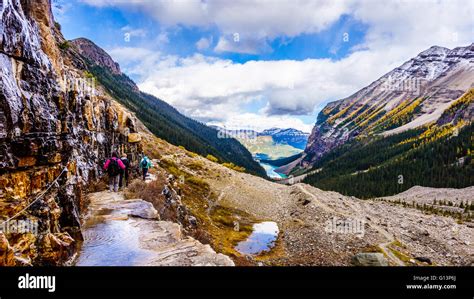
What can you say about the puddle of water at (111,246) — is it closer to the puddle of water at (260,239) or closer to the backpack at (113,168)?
the backpack at (113,168)

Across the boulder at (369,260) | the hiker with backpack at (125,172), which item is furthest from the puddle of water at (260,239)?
the hiker with backpack at (125,172)

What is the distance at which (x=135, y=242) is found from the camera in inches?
545

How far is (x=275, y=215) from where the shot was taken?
5772 centimetres

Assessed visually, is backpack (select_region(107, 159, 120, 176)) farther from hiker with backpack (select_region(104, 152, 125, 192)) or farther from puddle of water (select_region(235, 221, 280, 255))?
puddle of water (select_region(235, 221, 280, 255))

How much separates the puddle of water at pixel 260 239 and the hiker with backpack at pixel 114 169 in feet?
68.7

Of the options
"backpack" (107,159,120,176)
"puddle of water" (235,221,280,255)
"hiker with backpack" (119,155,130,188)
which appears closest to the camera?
"backpack" (107,159,120,176)

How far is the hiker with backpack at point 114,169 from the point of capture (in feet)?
73.0

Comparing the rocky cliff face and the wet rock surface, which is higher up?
the rocky cliff face

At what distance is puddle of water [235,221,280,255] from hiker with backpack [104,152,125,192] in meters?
20.9

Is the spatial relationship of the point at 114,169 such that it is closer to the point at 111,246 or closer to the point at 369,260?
the point at 111,246

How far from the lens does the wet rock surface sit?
1175 centimetres

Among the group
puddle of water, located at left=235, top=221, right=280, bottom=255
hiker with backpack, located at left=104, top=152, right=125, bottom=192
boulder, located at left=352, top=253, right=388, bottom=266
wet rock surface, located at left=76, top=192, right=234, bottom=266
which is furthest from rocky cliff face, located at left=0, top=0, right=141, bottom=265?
boulder, located at left=352, top=253, right=388, bottom=266
